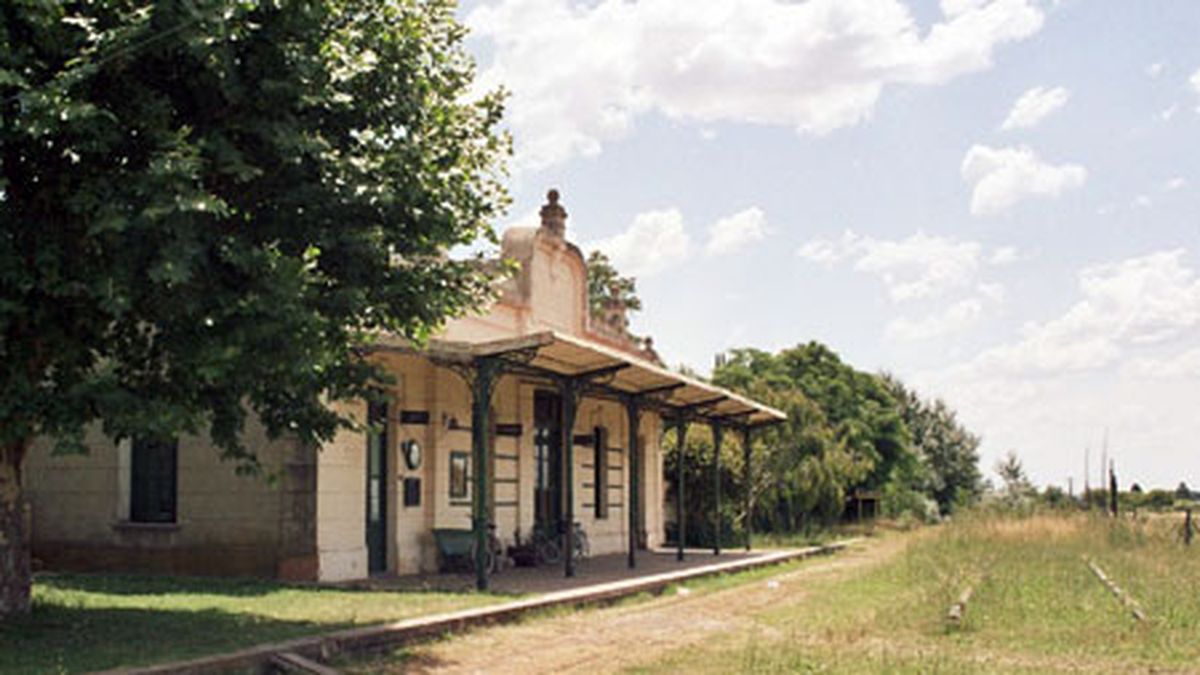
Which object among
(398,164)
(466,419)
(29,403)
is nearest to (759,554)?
(466,419)

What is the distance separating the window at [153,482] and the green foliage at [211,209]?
5.34 meters

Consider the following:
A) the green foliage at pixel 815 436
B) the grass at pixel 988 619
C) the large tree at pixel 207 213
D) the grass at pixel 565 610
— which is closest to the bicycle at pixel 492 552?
the grass at pixel 565 610

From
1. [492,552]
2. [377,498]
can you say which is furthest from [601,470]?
[377,498]

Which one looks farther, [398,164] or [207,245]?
Result: [398,164]

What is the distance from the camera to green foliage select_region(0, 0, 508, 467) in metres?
8.86

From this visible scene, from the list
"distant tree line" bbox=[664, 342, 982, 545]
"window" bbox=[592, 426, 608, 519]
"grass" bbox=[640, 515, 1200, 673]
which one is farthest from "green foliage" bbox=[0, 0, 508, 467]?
"distant tree line" bbox=[664, 342, 982, 545]

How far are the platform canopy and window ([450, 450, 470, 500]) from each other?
6.57ft

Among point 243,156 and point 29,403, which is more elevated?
point 243,156

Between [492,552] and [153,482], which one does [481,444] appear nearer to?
[492,552]

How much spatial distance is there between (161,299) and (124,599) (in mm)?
4803

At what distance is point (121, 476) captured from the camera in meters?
16.3

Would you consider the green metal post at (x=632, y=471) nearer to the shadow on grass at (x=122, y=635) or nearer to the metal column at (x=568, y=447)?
the metal column at (x=568, y=447)

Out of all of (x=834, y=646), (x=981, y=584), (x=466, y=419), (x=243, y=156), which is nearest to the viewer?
(x=243, y=156)

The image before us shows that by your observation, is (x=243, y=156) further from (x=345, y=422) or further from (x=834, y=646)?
(x=834, y=646)
